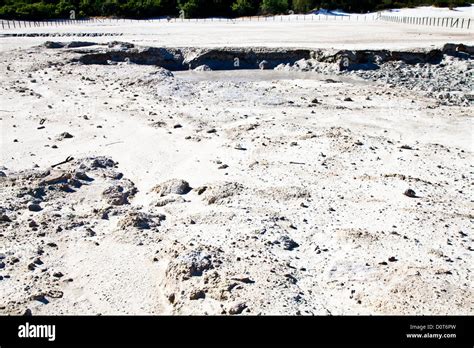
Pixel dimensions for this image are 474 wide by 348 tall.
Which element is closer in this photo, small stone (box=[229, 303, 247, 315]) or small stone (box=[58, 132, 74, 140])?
small stone (box=[229, 303, 247, 315])

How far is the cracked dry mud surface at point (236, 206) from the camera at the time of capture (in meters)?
6.84

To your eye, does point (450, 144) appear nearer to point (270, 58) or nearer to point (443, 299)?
point (443, 299)

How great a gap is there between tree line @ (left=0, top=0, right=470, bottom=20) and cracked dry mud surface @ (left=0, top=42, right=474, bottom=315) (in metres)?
43.0

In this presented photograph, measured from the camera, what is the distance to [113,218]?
906cm

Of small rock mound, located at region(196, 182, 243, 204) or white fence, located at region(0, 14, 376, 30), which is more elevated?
white fence, located at region(0, 14, 376, 30)

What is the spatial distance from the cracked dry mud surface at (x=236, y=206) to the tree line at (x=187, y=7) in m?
43.0

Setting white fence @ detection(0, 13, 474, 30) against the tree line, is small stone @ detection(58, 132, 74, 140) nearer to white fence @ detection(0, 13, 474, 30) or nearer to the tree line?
white fence @ detection(0, 13, 474, 30)

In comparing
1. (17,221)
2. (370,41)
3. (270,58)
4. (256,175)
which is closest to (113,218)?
(17,221)

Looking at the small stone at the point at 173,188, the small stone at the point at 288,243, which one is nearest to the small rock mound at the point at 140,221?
the small stone at the point at 173,188

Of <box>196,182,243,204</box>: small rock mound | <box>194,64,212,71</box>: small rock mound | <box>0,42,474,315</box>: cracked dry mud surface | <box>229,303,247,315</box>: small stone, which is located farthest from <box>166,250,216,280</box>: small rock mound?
<box>194,64,212,71</box>: small rock mound

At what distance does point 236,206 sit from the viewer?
374 inches

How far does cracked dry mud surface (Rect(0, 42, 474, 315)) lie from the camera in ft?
22.4

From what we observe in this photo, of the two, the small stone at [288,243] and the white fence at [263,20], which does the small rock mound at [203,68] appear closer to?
the small stone at [288,243]

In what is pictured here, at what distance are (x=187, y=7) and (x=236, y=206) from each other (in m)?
50.8
